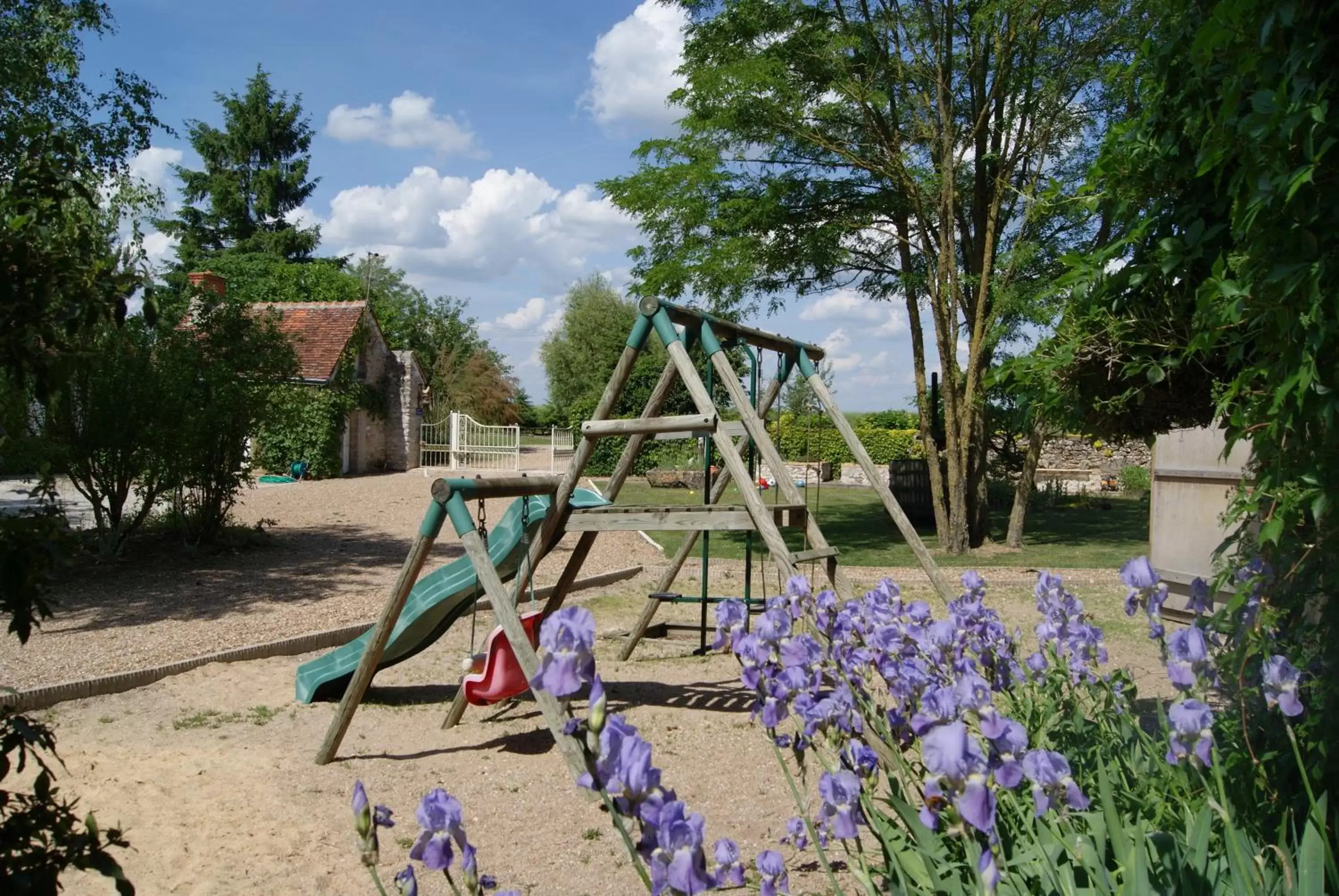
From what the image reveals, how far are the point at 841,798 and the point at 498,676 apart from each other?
13.6 feet

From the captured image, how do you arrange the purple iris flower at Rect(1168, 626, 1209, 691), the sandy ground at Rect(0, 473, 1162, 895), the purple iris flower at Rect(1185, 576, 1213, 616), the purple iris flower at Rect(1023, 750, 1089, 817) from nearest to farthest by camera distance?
the purple iris flower at Rect(1023, 750, 1089, 817)
the purple iris flower at Rect(1168, 626, 1209, 691)
the purple iris flower at Rect(1185, 576, 1213, 616)
the sandy ground at Rect(0, 473, 1162, 895)

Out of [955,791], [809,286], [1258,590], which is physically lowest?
[955,791]

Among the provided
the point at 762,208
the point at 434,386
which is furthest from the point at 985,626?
the point at 434,386

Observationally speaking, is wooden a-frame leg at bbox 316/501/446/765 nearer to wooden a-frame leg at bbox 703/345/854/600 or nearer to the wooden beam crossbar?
the wooden beam crossbar

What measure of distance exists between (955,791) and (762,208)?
14.1m

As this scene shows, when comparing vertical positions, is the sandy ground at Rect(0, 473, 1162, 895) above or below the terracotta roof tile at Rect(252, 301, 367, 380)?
below

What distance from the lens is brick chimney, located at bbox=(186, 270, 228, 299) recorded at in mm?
12659

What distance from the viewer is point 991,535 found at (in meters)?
17.5

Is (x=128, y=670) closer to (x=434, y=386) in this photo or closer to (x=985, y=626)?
(x=985, y=626)

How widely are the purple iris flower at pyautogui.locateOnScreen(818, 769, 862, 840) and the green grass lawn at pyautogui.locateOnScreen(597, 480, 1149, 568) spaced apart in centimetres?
762

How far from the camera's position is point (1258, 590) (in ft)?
7.31

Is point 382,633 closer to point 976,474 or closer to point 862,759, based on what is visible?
point 862,759

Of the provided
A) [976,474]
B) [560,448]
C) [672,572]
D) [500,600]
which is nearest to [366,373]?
[560,448]

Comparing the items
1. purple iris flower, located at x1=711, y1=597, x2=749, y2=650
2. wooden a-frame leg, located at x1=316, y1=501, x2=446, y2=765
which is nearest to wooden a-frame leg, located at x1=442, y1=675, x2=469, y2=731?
wooden a-frame leg, located at x1=316, y1=501, x2=446, y2=765
